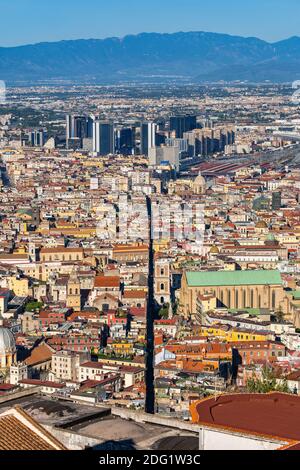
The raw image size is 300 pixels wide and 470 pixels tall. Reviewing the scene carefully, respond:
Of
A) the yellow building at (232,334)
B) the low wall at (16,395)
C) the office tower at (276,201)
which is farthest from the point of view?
the office tower at (276,201)

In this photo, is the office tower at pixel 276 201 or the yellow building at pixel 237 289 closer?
the yellow building at pixel 237 289

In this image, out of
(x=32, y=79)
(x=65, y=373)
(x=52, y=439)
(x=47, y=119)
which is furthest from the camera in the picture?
(x=32, y=79)

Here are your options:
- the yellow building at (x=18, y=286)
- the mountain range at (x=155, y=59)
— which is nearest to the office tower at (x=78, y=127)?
the yellow building at (x=18, y=286)

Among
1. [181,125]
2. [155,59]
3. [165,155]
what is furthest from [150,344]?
[155,59]

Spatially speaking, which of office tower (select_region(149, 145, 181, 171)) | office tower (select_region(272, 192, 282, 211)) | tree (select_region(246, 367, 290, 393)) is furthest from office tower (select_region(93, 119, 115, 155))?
tree (select_region(246, 367, 290, 393))

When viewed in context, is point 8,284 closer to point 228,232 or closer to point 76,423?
point 228,232

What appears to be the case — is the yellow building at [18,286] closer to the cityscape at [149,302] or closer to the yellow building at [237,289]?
the cityscape at [149,302]

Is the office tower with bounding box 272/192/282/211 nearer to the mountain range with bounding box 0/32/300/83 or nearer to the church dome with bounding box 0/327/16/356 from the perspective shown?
the church dome with bounding box 0/327/16/356

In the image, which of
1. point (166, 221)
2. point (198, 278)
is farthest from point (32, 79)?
point (198, 278)
